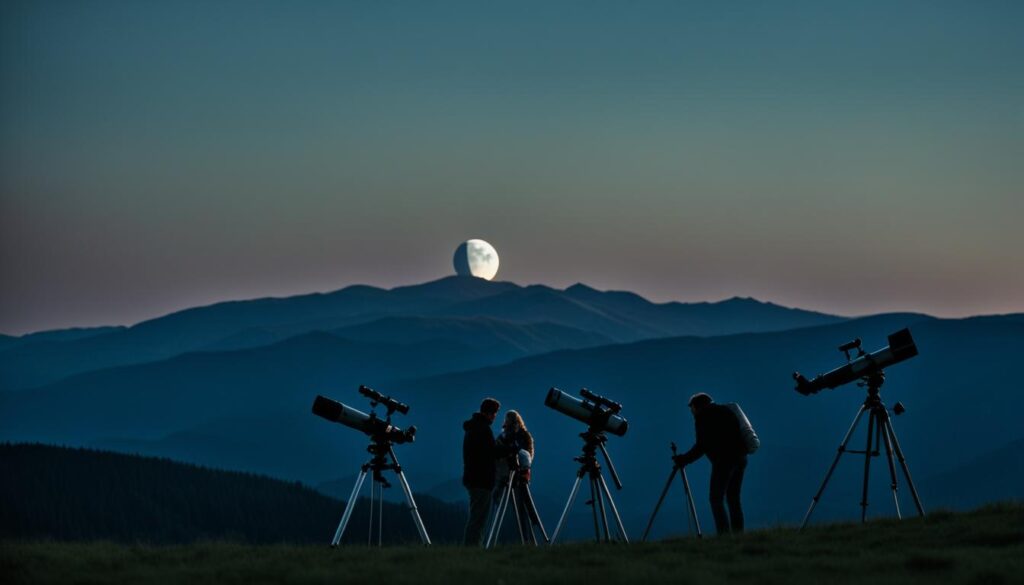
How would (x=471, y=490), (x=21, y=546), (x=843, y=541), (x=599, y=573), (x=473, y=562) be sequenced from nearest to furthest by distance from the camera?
(x=599, y=573), (x=473, y=562), (x=843, y=541), (x=21, y=546), (x=471, y=490)

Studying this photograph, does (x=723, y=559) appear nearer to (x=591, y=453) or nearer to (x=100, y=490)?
(x=591, y=453)

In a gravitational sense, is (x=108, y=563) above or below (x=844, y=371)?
below

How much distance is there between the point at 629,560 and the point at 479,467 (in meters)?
4.34

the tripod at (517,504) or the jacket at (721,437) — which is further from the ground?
the jacket at (721,437)

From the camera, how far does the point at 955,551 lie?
1334 cm

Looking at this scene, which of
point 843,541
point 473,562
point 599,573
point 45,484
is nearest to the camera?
point 599,573

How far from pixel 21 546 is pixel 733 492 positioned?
386 inches

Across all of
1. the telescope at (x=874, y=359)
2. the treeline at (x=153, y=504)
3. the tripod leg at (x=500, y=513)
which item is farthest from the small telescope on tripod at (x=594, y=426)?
the treeline at (x=153, y=504)

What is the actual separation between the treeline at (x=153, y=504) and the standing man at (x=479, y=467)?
108 meters

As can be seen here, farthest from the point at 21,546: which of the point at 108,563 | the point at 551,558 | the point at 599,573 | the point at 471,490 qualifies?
the point at 599,573

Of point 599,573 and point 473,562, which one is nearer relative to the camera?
point 599,573

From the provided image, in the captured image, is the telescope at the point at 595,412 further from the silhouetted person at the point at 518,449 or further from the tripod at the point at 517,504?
the tripod at the point at 517,504

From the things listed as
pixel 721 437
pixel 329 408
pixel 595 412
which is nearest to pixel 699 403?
pixel 721 437

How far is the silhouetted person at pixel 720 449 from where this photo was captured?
56.5ft
